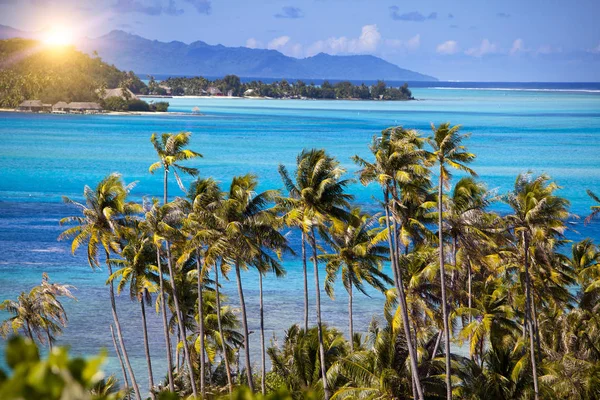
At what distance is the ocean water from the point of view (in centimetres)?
5174

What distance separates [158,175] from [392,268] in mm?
80404

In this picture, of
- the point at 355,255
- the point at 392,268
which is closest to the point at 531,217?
the point at 392,268

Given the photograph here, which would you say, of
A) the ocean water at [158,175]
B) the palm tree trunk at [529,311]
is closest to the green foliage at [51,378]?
the palm tree trunk at [529,311]

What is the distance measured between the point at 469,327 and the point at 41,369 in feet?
87.0

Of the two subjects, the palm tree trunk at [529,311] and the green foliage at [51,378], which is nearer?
the green foliage at [51,378]

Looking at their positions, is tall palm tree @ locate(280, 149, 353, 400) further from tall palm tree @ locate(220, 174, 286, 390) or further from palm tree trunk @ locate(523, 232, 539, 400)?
palm tree trunk @ locate(523, 232, 539, 400)

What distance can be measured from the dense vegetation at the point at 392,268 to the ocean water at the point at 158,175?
387 inches

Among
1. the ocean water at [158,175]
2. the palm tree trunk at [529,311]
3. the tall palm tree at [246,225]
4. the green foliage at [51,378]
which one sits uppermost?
the green foliage at [51,378]

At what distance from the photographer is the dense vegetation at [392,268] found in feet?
103

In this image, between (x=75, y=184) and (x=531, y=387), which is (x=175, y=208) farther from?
(x=75, y=184)

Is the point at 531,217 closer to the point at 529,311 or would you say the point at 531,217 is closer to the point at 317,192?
the point at 529,311

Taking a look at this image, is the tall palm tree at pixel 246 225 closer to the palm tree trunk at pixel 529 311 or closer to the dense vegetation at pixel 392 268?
the dense vegetation at pixel 392 268

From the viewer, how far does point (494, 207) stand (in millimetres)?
80938

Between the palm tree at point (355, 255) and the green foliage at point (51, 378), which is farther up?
the green foliage at point (51, 378)
